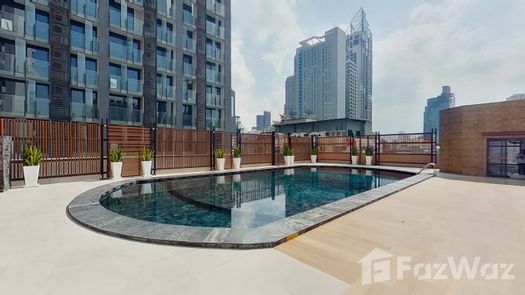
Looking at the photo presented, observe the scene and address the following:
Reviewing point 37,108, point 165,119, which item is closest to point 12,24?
point 37,108

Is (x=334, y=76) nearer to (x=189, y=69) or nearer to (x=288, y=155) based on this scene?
(x=189, y=69)

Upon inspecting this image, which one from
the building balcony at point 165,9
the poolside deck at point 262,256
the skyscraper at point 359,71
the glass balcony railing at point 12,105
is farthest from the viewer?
the skyscraper at point 359,71

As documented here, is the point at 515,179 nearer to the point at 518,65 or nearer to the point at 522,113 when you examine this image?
the point at 522,113

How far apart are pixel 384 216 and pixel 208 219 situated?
3.68 meters

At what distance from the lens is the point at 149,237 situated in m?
3.45

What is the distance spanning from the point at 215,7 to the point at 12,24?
17159 mm

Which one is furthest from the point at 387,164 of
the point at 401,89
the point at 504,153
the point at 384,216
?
the point at 384,216

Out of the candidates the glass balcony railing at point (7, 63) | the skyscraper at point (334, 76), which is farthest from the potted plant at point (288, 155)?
the skyscraper at point (334, 76)

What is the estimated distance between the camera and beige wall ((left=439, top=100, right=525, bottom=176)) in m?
10.1

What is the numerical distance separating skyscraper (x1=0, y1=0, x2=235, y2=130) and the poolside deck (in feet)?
51.4

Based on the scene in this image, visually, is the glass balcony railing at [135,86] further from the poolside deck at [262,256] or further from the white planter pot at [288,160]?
the poolside deck at [262,256]

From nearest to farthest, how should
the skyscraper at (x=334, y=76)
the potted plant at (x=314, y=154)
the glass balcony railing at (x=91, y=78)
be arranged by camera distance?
the glass balcony railing at (x=91, y=78), the potted plant at (x=314, y=154), the skyscraper at (x=334, y=76)

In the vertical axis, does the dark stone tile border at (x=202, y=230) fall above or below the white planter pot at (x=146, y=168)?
below

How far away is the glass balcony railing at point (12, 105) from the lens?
14.5 m
